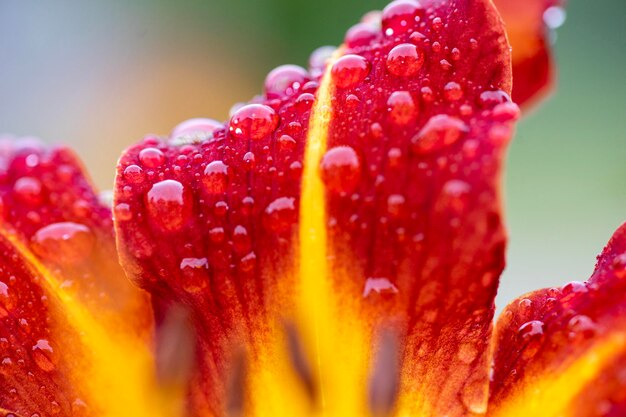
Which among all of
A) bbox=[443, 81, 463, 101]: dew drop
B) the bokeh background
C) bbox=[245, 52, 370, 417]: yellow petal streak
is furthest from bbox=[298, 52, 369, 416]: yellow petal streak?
the bokeh background

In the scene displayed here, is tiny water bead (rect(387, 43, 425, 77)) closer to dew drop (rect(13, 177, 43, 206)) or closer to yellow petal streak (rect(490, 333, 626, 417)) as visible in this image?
yellow petal streak (rect(490, 333, 626, 417))

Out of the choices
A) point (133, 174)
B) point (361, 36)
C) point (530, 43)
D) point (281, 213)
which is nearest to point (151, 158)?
point (133, 174)

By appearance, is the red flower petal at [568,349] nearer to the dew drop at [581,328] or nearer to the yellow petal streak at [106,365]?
the dew drop at [581,328]

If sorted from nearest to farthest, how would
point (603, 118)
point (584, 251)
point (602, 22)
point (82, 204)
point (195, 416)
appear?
point (195, 416), point (82, 204), point (584, 251), point (603, 118), point (602, 22)

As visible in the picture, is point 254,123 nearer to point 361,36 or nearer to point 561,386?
point 361,36

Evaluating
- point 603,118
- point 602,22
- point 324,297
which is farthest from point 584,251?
point 324,297

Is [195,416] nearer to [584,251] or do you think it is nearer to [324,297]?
[324,297]
